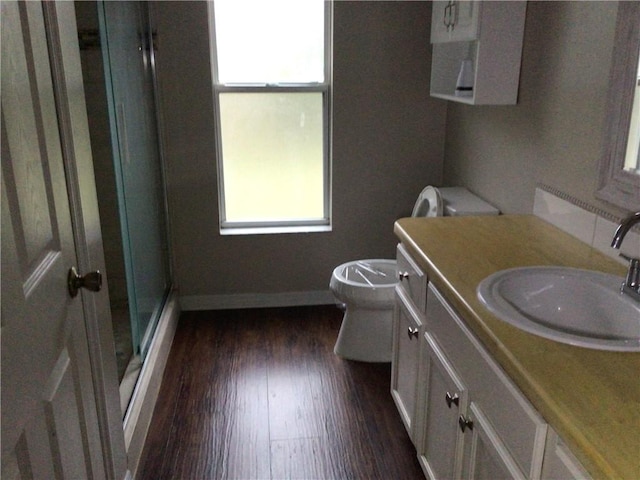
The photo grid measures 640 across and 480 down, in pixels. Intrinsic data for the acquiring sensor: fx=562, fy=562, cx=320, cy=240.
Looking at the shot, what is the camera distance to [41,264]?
115cm

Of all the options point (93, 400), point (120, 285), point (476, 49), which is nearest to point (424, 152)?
point (476, 49)

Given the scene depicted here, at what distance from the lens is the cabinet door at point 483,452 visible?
3.89ft

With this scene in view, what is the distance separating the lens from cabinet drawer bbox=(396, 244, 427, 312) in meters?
1.79

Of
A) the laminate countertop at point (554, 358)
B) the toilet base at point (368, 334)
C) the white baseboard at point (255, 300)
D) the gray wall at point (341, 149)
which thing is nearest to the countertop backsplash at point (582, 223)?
the laminate countertop at point (554, 358)

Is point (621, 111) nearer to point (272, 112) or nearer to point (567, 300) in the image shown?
point (567, 300)

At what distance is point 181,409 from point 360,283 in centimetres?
100

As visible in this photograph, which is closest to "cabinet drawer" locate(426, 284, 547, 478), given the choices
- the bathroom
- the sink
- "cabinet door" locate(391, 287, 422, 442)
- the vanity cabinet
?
the sink

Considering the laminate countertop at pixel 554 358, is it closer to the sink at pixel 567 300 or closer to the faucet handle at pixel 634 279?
the sink at pixel 567 300

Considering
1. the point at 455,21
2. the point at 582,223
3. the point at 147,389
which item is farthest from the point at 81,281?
the point at 455,21

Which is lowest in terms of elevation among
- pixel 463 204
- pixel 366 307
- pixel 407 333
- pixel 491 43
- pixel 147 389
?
pixel 147 389

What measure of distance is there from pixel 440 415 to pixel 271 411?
0.94m

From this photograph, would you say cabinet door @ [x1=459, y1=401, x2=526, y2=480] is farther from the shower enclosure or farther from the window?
the window

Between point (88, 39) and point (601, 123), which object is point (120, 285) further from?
point (601, 123)

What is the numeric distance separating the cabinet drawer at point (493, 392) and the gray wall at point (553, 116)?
24.9 inches
